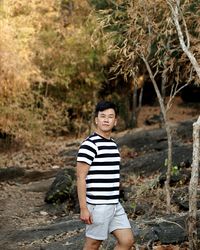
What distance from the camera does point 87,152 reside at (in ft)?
12.3

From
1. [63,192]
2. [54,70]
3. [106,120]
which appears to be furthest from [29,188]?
[54,70]

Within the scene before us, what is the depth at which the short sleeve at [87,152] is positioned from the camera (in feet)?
12.3

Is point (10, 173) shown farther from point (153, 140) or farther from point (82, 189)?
point (82, 189)

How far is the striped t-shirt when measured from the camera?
3.78 metres

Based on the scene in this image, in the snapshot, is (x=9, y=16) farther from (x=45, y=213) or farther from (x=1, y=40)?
(x=45, y=213)

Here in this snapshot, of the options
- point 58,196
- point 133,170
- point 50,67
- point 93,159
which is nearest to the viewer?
point 93,159

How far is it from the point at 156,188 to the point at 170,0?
432cm

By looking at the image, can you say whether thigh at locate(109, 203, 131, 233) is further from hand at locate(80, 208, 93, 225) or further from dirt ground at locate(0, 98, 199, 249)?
dirt ground at locate(0, 98, 199, 249)

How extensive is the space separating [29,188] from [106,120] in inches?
308

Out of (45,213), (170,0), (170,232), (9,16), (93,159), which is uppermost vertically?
(9,16)

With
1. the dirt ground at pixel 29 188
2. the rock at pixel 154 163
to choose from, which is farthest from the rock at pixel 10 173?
the rock at pixel 154 163

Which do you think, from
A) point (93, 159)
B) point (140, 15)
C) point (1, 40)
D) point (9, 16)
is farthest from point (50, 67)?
point (93, 159)

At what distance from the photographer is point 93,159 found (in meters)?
3.78

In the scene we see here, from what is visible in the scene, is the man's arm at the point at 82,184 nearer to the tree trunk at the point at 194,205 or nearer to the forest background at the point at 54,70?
the tree trunk at the point at 194,205
